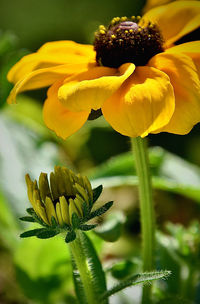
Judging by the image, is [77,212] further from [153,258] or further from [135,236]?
[135,236]

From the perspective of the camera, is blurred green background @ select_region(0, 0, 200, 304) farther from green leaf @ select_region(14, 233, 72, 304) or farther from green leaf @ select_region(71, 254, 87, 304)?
green leaf @ select_region(71, 254, 87, 304)

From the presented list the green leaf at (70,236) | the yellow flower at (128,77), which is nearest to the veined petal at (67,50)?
the yellow flower at (128,77)

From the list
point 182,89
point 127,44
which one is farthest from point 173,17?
point 182,89

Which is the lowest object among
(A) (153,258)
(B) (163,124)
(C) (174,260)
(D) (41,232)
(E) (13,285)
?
(E) (13,285)

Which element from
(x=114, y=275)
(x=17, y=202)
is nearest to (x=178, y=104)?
(x=114, y=275)

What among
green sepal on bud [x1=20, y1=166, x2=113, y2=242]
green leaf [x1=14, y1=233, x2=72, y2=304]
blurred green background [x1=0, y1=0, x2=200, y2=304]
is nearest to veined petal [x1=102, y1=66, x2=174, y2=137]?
green sepal on bud [x1=20, y1=166, x2=113, y2=242]

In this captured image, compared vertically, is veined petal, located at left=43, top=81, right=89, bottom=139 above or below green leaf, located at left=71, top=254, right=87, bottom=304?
above

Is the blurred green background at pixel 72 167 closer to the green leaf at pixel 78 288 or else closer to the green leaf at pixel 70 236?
the green leaf at pixel 78 288
